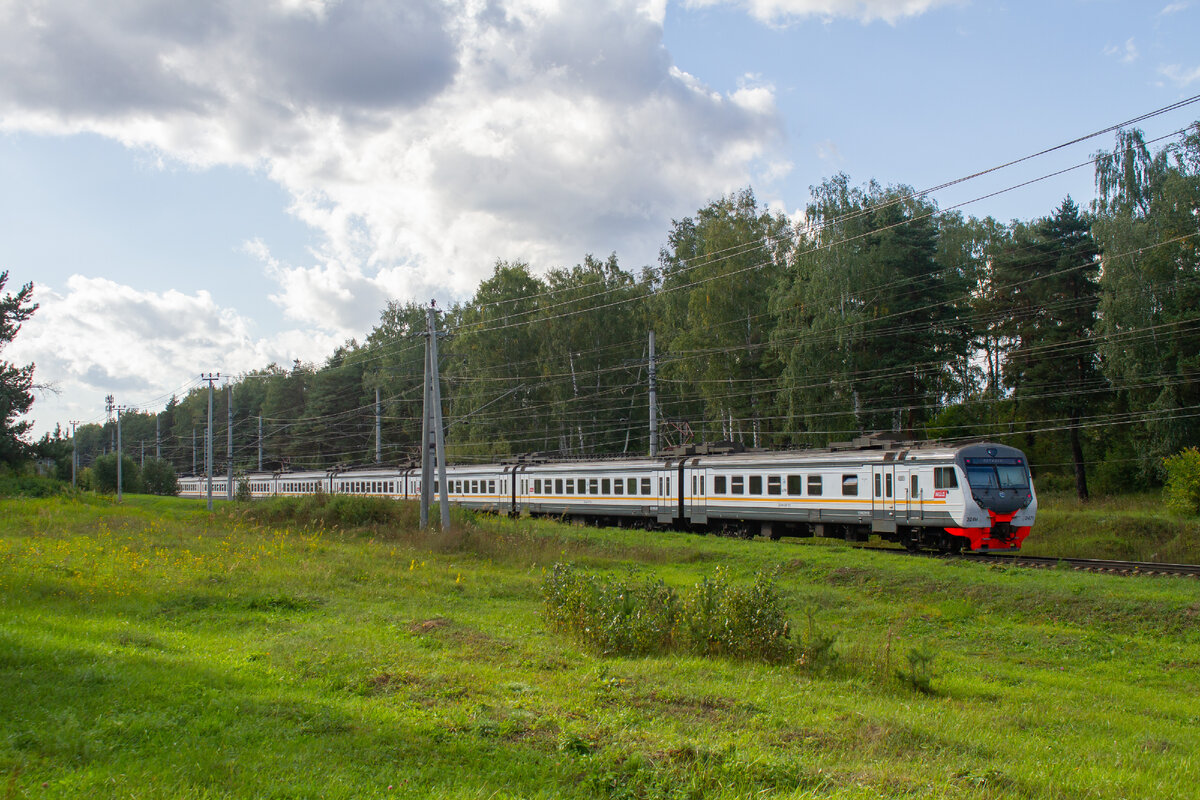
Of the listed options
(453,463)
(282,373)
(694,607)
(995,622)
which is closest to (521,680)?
(694,607)

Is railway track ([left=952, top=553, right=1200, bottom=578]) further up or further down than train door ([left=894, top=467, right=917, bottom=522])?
further down

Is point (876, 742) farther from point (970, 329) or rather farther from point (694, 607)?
point (970, 329)

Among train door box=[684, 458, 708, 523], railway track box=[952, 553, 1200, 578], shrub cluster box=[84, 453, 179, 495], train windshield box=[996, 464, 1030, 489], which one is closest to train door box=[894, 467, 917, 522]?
railway track box=[952, 553, 1200, 578]

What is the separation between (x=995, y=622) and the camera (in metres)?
15.1

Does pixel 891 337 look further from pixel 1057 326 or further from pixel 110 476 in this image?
pixel 110 476

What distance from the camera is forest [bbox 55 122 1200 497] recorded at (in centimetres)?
3547

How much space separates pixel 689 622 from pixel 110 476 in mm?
68206

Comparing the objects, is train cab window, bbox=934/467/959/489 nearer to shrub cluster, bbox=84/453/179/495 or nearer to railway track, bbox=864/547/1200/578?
railway track, bbox=864/547/1200/578

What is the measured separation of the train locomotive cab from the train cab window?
190mm

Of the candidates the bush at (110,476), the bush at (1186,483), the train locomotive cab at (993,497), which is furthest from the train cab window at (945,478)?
the bush at (110,476)

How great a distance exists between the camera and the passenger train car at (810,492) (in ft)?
73.4

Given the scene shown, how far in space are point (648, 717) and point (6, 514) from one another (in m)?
30.0

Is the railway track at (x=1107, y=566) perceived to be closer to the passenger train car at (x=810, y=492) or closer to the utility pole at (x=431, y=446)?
the passenger train car at (x=810, y=492)

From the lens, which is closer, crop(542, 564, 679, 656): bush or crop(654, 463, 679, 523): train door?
crop(542, 564, 679, 656): bush
